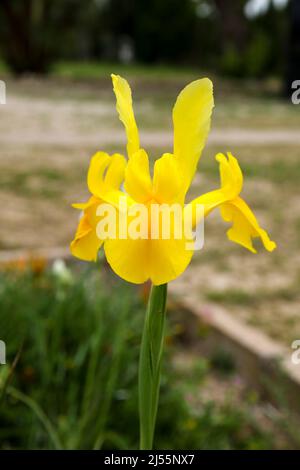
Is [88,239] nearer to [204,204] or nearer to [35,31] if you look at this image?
[204,204]

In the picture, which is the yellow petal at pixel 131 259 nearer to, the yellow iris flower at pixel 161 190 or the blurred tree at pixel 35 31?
the yellow iris flower at pixel 161 190

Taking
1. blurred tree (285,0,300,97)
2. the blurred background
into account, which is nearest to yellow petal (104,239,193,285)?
the blurred background

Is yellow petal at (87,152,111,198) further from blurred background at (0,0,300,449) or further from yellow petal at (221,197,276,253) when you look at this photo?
blurred background at (0,0,300,449)

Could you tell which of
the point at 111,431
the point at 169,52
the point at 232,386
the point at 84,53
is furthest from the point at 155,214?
the point at 84,53

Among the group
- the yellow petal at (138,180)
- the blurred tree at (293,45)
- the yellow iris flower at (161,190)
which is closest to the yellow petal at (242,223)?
the yellow iris flower at (161,190)

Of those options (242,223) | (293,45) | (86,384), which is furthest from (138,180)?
(293,45)

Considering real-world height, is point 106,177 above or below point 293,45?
below
